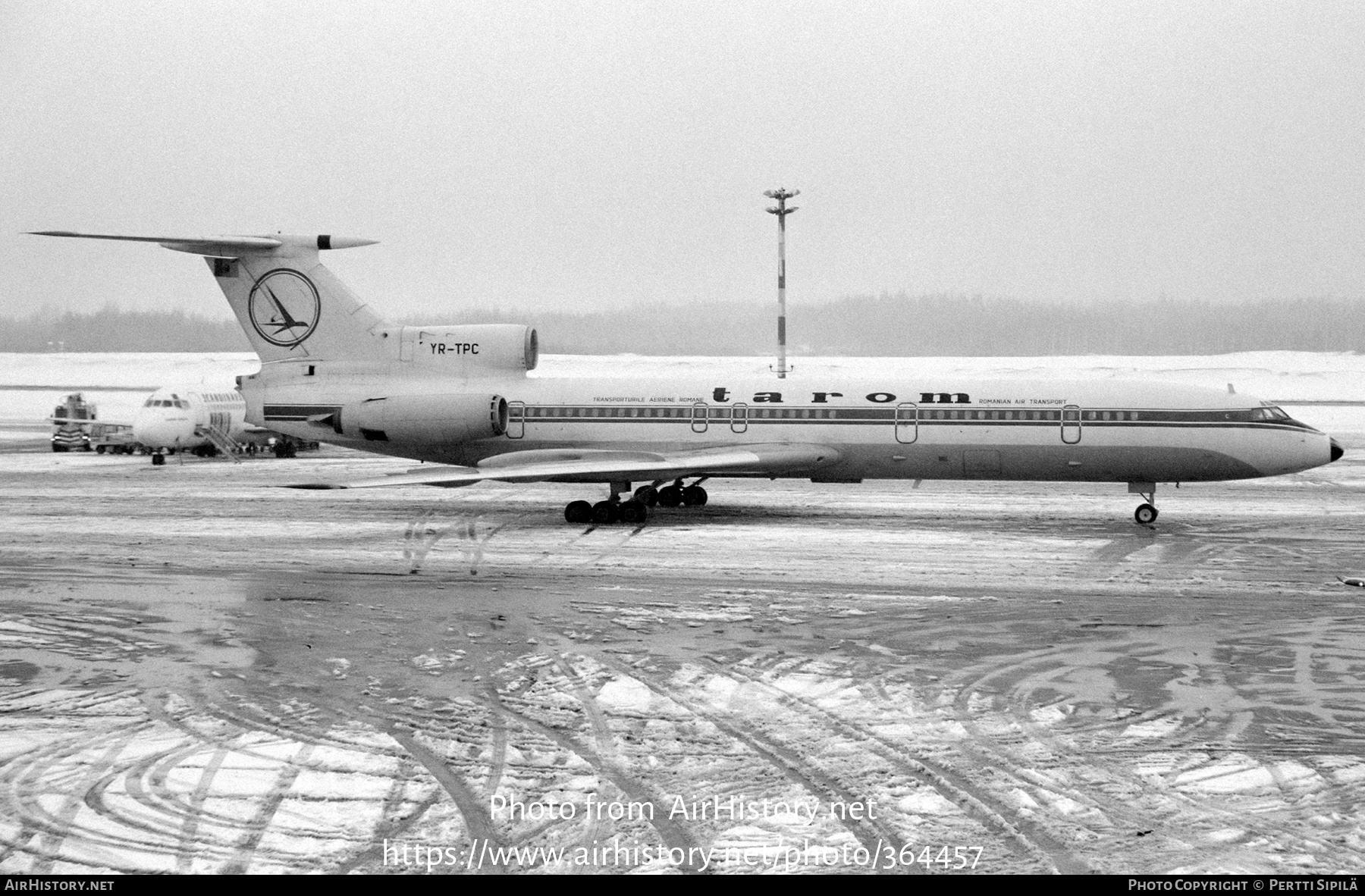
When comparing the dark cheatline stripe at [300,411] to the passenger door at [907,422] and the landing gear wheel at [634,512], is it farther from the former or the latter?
the passenger door at [907,422]

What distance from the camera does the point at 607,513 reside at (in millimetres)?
23219

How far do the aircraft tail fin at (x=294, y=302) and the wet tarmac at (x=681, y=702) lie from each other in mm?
4850

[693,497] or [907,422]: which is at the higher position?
[907,422]

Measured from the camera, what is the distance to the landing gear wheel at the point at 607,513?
2319cm

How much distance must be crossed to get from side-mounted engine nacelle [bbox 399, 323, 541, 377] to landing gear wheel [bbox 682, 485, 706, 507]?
4.29 metres

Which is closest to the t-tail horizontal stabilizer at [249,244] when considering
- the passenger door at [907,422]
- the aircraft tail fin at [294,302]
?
the aircraft tail fin at [294,302]

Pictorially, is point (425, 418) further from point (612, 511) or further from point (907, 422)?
point (907, 422)

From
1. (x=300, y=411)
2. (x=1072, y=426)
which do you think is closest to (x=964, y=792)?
(x=1072, y=426)

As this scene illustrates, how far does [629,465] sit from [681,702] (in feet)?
42.2

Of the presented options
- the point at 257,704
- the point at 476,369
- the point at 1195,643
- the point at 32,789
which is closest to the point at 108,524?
the point at 476,369

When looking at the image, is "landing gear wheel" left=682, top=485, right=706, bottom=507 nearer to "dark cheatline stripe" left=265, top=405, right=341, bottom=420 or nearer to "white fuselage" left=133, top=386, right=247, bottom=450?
"dark cheatline stripe" left=265, top=405, right=341, bottom=420

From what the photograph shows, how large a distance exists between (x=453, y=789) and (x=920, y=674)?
5121 mm

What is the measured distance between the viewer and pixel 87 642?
13102mm
